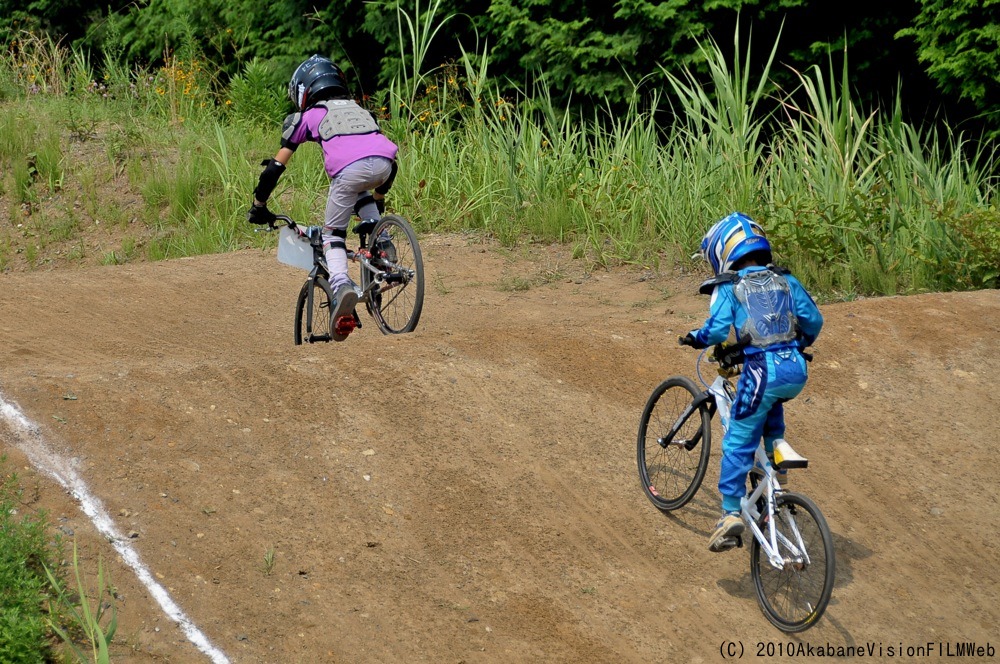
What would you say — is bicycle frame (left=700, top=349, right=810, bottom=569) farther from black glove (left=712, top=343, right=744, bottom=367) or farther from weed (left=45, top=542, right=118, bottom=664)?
weed (left=45, top=542, right=118, bottom=664)

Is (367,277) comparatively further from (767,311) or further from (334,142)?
(767,311)

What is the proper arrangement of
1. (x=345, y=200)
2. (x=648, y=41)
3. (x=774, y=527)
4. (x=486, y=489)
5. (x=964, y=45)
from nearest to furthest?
(x=774, y=527) < (x=486, y=489) < (x=345, y=200) < (x=964, y=45) < (x=648, y=41)

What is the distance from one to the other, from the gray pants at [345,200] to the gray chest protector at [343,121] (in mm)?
197

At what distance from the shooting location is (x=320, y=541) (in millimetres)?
4516

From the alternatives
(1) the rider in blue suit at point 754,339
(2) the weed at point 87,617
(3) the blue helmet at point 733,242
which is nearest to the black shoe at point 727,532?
(1) the rider in blue suit at point 754,339

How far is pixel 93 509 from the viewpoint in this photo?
439cm

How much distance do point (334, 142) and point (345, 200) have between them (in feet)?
1.17

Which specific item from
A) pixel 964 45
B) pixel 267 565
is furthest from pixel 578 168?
pixel 267 565

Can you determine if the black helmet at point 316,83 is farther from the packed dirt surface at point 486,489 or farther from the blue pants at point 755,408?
the blue pants at point 755,408

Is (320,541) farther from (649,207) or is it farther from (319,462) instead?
(649,207)

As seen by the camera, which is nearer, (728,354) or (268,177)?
(728,354)

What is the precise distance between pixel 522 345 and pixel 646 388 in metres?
0.79

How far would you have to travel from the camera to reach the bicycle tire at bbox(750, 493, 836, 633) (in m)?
4.08

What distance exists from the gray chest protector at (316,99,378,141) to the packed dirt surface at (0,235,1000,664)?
1283 millimetres
